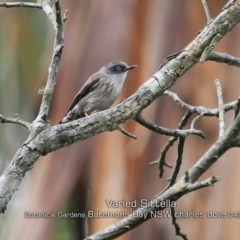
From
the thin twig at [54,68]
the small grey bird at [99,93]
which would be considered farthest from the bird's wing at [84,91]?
the thin twig at [54,68]

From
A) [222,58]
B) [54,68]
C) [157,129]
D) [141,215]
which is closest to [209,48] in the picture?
[222,58]

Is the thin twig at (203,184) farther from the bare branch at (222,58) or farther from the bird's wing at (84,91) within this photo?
the bird's wing at (84,91)

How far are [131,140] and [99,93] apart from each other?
0.84m

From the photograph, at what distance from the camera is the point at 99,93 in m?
4.71

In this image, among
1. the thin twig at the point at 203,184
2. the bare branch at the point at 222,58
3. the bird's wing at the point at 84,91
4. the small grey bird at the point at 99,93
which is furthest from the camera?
the bird's wing at the point at 84,91

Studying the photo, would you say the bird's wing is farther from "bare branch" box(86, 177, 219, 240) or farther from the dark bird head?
"bare branch" box(86, 177, 219, 240)

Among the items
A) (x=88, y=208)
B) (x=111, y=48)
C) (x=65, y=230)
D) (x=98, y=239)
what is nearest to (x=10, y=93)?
(x=65, y=230)

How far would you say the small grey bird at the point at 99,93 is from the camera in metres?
4.60

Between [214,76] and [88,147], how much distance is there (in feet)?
5.15

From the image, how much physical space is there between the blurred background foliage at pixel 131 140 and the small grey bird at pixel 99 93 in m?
0.58

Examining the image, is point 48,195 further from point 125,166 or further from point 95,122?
point 95,122

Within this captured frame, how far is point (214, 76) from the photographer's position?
5387 millimetres

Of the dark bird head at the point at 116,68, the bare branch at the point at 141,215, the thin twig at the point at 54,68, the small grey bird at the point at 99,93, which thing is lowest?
the bare branch at the point at 141,215

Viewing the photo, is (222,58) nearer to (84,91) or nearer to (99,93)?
(99,93)
